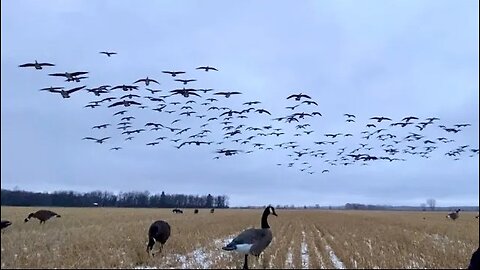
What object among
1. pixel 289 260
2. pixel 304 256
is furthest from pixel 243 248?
pixel 304 256

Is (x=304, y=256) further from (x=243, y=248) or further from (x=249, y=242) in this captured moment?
(x=243, y=248)

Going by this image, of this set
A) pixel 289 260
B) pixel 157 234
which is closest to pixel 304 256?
pixel 289 260

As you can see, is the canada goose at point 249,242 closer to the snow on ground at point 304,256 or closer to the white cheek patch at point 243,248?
the white cheek patch at point 243,248

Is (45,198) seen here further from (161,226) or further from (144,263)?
(161,226)

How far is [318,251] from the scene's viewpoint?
18.0 metres

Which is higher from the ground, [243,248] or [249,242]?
[249,242]

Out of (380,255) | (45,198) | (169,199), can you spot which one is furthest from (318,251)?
(169,199)

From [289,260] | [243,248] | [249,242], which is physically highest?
[249,242]

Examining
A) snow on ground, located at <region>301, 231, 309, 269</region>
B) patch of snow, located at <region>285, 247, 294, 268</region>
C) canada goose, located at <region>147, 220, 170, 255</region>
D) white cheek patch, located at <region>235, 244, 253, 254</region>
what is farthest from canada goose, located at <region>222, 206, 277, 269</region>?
canada goose, located at <region>147, 220, 170, 255</region>

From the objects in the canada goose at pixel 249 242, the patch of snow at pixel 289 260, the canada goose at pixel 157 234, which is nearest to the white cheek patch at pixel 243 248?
the canada goose at pixel 249 242

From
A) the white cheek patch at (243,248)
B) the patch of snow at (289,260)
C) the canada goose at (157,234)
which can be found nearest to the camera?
the white cheek patch at (243,248)

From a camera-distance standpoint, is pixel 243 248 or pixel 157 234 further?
pixel 157 234

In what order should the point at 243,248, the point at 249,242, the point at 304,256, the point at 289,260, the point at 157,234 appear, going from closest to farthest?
the point at 243,248 → the point at 249,242 → the point at 289,260 → the point at 157,234 → the point at 304,256

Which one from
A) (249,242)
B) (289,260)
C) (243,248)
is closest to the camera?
(243,248)
